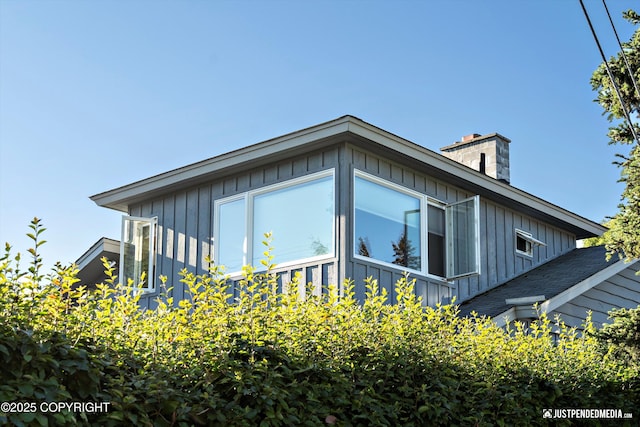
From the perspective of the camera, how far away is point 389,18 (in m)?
14.9

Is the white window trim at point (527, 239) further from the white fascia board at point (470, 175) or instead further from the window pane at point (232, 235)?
the window pane at point (232, 235)

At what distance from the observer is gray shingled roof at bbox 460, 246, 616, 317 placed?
12.2 meters

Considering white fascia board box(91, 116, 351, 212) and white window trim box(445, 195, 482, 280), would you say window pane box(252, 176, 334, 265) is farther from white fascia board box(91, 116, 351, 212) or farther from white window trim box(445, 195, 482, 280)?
white window trim box(445, 195, 482, 280)

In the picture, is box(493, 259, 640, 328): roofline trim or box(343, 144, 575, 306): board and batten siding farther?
box(493, 259, 640, 328): roofline trim

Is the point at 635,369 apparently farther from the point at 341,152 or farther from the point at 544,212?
the point at 544,212

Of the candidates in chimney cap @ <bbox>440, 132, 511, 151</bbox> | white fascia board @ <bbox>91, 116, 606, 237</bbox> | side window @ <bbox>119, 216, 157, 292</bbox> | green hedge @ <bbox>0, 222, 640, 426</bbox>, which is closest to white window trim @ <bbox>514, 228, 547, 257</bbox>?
white fascia board @ <bbox>91, 116, 606, 237</bbox>

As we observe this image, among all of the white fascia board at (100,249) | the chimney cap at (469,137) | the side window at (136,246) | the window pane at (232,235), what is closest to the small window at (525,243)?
the chimney cap at (469,137)

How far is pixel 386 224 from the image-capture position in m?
11.4

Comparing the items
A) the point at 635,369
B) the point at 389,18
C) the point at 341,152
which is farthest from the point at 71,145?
the point at 635,369

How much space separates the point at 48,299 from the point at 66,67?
38.0 feet

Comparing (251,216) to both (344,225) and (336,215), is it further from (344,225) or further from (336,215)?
(344,225)

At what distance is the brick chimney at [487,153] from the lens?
15578mm

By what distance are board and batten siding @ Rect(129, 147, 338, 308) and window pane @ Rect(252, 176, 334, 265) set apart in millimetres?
186

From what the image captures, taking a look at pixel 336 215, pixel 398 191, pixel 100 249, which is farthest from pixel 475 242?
pixel 100 249
